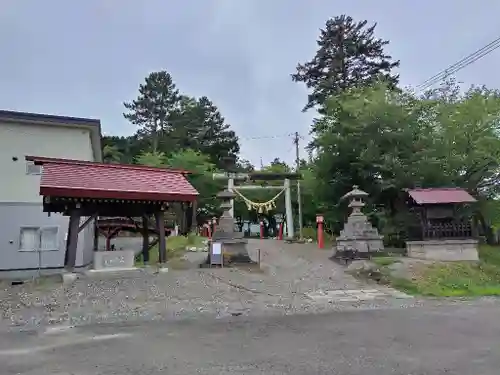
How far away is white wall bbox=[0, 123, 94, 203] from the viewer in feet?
59.5

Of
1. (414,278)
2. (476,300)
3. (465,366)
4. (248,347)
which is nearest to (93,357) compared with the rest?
(248,347)

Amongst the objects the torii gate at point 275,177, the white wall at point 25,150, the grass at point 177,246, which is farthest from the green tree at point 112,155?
the white wall at point 25,150

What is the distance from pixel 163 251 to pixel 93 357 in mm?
10832

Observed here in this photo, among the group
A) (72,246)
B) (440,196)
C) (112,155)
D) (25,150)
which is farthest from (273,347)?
(112,155)

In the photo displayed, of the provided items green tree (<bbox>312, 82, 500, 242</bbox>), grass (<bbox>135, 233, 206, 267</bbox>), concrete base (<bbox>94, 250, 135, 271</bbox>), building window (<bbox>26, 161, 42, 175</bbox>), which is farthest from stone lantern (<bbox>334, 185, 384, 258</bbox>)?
building window (<bbox>26, 161, 42, 175</bbox>)

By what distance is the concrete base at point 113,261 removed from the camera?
14969 mm

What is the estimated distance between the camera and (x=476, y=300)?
37.2 ft

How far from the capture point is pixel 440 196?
17.3 meters

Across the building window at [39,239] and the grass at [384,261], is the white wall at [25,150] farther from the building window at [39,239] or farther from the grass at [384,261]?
the grass at [384,261]

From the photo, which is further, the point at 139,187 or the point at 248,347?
the point at 139,187

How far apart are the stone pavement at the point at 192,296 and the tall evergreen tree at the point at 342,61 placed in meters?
20.5

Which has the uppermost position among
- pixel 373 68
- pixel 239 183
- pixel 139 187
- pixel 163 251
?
pixel 373 68

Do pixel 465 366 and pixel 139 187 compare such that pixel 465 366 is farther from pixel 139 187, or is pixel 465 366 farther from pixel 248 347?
pixel 139 187

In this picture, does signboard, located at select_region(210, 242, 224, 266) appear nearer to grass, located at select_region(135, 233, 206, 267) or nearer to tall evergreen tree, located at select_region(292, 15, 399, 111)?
grass, located at select_region(135, 233, 206, 267)
